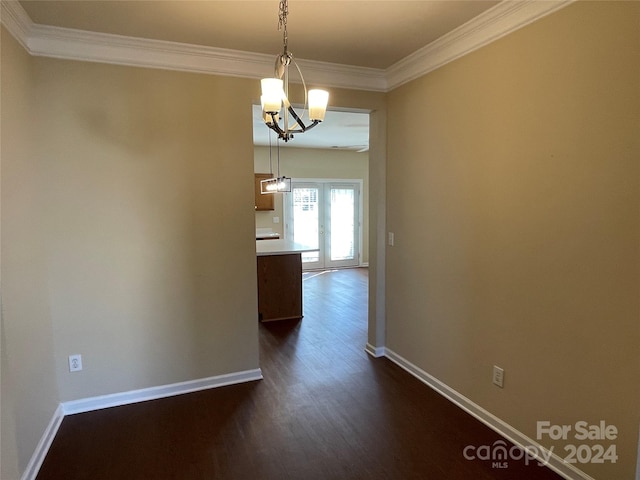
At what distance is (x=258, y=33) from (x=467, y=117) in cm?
151

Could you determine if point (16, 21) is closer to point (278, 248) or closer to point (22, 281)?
point (22, 281)

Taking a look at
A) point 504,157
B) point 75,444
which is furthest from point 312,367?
point 504,157

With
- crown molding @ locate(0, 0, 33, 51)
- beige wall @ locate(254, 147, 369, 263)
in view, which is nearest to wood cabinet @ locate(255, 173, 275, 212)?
beige wall @ locate(254, 147, 369, 263)

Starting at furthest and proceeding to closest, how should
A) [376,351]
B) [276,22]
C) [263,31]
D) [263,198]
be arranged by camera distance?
[263,198]
[376,351]
[263,31]
[276,22]

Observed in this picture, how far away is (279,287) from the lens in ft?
16.2

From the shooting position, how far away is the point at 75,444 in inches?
95.4

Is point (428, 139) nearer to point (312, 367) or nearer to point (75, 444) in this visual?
point (312, 367)

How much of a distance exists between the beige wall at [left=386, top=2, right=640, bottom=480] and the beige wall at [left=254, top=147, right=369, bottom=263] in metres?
4.96

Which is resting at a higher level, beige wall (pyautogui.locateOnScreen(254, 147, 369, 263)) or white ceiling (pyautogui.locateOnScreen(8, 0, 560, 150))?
white ceiling (pyautogui.locateOnScreen(8, 0, 560, 150))

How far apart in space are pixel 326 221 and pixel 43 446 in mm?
6604

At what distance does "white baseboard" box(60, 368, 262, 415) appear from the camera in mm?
2797

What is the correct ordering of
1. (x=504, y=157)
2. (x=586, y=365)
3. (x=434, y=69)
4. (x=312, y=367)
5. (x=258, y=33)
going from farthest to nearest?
(x=312, y=367) → (x=434, y=69) → (x=258, y=33) → (x=504, y=157) → (x=586, y=365)

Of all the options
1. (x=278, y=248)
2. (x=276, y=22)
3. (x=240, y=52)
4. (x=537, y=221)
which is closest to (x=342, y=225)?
(x=278, y=248)

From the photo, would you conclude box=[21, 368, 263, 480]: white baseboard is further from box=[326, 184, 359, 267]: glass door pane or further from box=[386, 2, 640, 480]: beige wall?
box=[326, 184, 359, 267]: glass door pane
